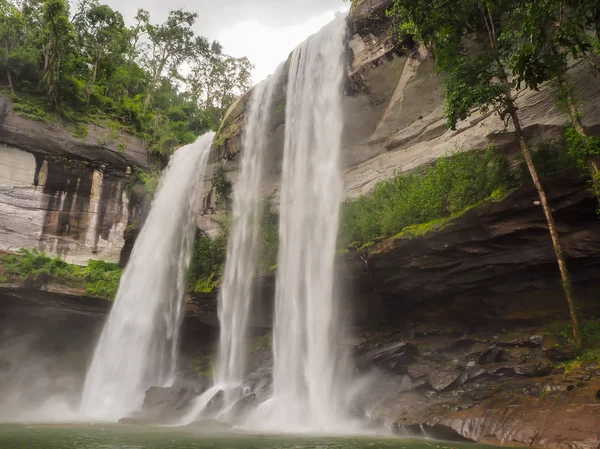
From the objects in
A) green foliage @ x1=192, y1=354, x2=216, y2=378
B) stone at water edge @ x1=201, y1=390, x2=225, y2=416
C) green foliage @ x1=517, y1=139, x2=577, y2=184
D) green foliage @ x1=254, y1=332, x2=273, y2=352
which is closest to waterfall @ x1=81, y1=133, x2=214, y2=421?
green foliage @ x1=192, y1=354, x2=216, y2=378

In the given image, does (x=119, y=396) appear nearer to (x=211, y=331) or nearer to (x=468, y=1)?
(x=211, y=331)

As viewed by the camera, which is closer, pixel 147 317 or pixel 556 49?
pixel 556 49

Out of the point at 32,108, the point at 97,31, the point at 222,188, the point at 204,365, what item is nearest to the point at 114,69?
the point at 97,31

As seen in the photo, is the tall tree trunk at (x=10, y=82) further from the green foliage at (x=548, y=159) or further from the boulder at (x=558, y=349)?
the boulder at (x=558, y=349)

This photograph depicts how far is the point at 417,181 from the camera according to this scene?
1502cm

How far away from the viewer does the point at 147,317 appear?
19594 mm

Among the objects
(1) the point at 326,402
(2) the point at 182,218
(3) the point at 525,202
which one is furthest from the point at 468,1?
(2) the point at 182,218

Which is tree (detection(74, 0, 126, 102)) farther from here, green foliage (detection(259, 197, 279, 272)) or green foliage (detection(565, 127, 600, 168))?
green foliage (detection(565, 127, 600, 168))

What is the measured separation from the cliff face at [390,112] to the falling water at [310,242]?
0.87m

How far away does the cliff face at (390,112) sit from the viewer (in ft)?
47.5

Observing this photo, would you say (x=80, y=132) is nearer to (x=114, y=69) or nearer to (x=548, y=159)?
(x=114, y=69)

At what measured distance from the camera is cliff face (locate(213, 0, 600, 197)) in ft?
47.5

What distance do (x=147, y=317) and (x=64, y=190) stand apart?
8.59m

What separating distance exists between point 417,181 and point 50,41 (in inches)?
783
